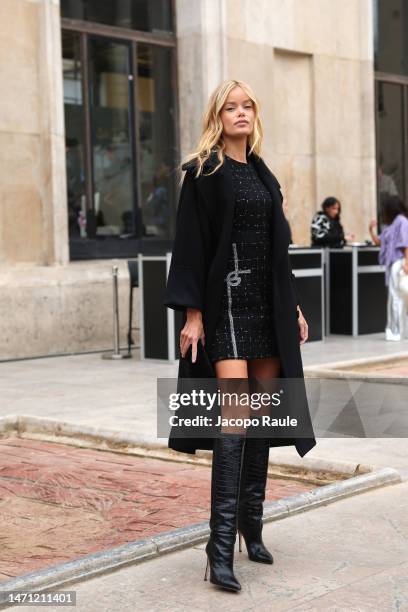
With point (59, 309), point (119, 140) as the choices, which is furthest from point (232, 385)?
point (119, 140)

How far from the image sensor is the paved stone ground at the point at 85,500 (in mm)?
4875

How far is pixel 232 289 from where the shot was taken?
171 inches

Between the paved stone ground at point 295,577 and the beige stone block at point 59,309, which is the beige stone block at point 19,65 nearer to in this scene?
the beige stone block at point 59,309

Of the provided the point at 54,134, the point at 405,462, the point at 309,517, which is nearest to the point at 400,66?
the point at 54,134

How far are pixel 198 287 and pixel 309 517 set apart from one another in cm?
151

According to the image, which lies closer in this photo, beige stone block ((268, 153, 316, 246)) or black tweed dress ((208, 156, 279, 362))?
black tweed dress ((208, 156, 279, 362))

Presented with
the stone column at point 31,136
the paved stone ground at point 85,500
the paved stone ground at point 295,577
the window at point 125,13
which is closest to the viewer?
the paved stone ground at point 295,577

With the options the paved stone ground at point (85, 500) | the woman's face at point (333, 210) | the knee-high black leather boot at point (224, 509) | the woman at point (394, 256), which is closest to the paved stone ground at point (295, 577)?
the knee-high black leather boot at point (224, 509)

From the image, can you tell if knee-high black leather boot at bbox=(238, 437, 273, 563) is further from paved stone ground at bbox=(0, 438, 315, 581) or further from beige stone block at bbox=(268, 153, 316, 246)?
beige stone block at bbox=(268, 153, 316, 246)

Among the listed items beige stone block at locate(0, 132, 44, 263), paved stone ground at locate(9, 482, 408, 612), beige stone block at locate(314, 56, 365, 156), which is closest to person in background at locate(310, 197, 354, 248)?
beige stone block at locate(314, 56, 365, 156)

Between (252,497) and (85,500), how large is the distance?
1508 mm

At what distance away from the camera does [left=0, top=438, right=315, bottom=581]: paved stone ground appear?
488cm

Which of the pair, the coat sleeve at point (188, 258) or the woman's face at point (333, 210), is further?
the woman's face at point (333, 210)

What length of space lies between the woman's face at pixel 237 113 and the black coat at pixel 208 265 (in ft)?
0.45
